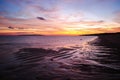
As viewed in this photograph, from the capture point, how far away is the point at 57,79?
9.45 metres

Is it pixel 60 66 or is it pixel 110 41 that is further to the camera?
pixel 110 41

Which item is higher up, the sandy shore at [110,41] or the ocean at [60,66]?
the sandy shore at [110,41]

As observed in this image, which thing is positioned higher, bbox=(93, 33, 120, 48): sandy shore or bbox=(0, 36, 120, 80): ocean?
bbox=(93, 33, 120, 48): sandy shore

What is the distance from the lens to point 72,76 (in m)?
10.1

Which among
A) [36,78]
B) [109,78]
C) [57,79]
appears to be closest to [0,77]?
[36,78]

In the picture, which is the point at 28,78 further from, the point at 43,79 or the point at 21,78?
the point at 43,79

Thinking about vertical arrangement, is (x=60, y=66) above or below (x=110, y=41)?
below

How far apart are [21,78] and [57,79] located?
265 centimetres

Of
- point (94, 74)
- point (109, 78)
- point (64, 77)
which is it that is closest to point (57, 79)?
point (64, 77)

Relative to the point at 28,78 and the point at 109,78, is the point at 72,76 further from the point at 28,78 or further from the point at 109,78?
the point at 28,78

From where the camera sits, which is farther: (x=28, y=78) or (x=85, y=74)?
(x=85, y=74)

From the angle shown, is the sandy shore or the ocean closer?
the ocean

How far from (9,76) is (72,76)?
4.80m

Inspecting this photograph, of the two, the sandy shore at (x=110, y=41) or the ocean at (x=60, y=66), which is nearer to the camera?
the ocean at (x=60, y=66)
